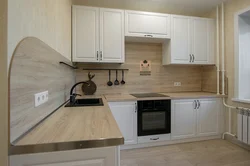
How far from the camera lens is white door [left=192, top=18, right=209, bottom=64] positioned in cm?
287

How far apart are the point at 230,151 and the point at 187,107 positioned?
0.90 meters

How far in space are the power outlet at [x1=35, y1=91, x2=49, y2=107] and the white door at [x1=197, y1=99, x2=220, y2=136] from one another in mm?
2507

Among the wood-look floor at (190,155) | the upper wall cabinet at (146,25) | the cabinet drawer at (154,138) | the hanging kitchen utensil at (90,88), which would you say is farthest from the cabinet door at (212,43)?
the hanging kitchen utensil at (90,88)

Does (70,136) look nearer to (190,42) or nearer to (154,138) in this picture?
(154,138)

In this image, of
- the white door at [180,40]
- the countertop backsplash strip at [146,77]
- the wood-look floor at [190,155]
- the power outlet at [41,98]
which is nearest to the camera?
the power outlet at [41,98]

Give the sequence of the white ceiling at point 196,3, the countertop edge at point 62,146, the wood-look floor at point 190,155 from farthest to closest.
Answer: the white ceiling at point 196,3 → the wood-look floor at point 190,155 → the countertop edge at point 62,146

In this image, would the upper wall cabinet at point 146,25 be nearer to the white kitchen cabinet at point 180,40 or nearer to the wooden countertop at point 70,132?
the white kitchen cabinet at point 180,40

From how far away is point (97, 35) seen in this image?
8.14 feet

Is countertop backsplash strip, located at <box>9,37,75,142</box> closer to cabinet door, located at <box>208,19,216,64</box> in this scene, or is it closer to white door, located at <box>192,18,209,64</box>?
white door, located at <box>192,18,209,64</box>

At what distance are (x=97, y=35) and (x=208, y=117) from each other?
8.24 feet

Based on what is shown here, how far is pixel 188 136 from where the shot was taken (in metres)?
2.62

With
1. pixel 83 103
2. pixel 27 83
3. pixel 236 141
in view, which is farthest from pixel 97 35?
pixel 236 141

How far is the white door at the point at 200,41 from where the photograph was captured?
287 cm

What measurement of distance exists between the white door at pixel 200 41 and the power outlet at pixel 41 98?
2707 millimetres
